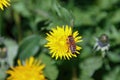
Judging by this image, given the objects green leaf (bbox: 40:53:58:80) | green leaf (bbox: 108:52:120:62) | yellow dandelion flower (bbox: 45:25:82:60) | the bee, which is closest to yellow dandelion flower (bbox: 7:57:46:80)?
green leaf (bbox: 40:53:58:80)

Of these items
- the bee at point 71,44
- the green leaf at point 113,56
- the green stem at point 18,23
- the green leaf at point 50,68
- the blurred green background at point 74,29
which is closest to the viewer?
the bee at point 71,44

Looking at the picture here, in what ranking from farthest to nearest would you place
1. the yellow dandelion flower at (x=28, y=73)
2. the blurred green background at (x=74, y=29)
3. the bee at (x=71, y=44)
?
the blurred green background at (x=74, y=29) → the yellow dandelion flower at (x=28, y=73) → the bee at (x=71, y=44)

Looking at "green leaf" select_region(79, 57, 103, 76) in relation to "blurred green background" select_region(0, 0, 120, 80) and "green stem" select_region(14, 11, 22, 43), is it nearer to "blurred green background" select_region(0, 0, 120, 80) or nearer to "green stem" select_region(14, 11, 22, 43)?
"blurred green background" select_region(0, 0, 120, 80)

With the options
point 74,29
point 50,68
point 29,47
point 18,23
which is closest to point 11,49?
point 29,47

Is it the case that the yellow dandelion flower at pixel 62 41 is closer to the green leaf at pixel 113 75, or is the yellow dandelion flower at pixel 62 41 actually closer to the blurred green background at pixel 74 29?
the blurred green background at pixel 74 29

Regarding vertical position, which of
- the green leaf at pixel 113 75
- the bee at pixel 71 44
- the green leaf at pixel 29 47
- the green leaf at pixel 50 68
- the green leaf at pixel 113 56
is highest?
the green leaf at pixel 29 47

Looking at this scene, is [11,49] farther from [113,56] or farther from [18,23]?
[113,56]

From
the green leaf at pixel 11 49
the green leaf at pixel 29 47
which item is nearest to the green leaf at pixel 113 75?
the green leaf at pixel 29 47
